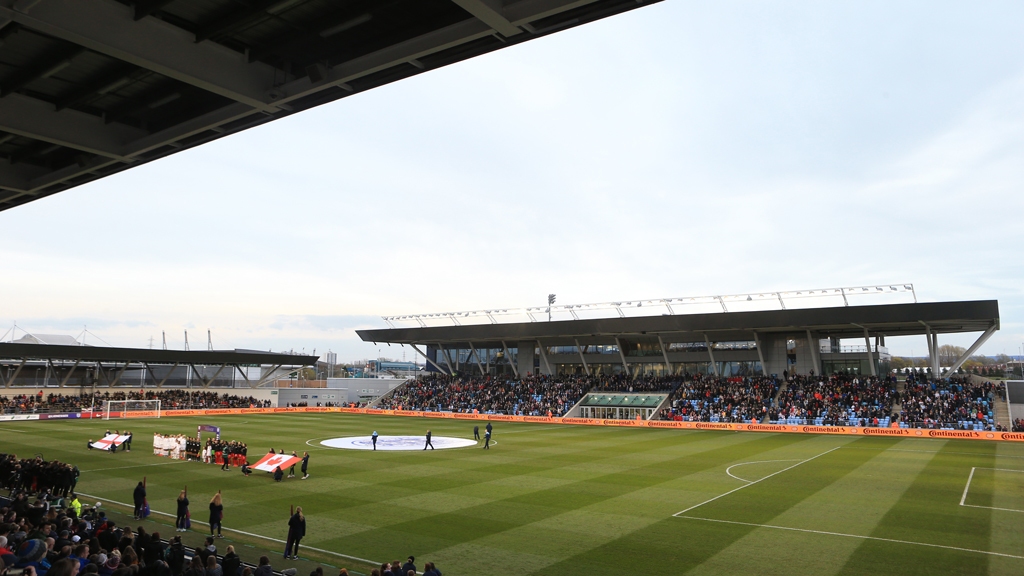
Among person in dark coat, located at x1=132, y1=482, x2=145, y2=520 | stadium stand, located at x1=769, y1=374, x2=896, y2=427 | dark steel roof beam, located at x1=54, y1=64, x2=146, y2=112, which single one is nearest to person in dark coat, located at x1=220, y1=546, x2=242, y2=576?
dark steel roof beam, located at x1=54, y1=64, x2=146, y2=112

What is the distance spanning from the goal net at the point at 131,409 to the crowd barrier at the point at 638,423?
0.09 meters

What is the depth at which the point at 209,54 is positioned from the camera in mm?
9523

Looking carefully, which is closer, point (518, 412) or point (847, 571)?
point (847, 571)

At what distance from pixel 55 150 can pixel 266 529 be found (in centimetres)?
1090

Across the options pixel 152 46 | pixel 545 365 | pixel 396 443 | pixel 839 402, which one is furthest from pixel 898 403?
pixel 152 46

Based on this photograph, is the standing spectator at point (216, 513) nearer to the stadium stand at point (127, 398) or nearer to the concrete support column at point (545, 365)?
the stadium stand at point (127, 398)

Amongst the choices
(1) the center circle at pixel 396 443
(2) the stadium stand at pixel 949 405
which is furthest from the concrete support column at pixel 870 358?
(1) the center circle at pixel 396 443

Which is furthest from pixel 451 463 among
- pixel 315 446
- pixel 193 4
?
pixel 193 4

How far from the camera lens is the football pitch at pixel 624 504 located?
1452 centimetres

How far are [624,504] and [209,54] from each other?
1753 cm

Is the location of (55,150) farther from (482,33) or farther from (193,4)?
(482,33)

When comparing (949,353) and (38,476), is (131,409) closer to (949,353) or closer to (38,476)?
(38,476)

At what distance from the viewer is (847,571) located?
44.6ft

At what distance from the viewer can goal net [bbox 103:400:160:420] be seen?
6141 centimetres
